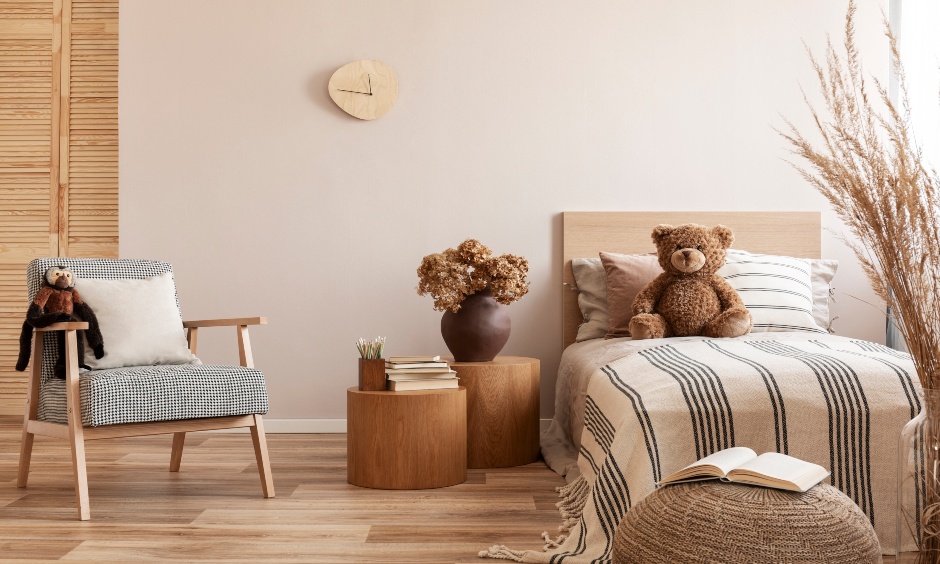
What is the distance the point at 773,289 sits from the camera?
10.9ft

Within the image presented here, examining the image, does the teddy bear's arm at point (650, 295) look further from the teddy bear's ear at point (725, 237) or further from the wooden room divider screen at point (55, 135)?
the wooden room divider screen at point (55, 135)

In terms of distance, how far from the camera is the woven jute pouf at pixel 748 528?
1.50 m

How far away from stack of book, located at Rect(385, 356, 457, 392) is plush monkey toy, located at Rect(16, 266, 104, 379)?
96cm

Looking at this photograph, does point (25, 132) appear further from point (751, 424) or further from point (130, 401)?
point (751, 424)

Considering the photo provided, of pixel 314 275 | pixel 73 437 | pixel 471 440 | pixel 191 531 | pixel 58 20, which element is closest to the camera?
pixel 191 531

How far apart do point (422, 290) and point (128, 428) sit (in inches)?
45.0

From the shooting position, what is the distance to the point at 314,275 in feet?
12.5

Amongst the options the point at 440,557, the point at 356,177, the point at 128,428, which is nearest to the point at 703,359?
the point at 440,557

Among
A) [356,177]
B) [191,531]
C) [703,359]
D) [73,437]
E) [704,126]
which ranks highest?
[704,126]

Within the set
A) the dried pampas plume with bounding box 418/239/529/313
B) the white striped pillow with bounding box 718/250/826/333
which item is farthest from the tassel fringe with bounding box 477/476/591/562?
the white striped pillow with bounding box 718/250/826/333

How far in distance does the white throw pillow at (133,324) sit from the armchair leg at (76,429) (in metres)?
0.30

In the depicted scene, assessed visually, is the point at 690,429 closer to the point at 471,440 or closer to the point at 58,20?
the point at 471,440

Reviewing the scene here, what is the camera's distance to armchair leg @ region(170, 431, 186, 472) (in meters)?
2.97

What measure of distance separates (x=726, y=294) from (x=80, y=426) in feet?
7.34
